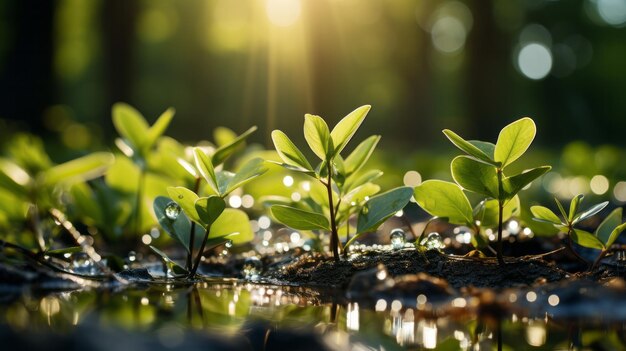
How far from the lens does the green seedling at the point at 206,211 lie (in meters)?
1.55

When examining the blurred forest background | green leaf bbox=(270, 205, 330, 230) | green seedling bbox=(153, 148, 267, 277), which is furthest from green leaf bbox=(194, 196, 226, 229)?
the blurred forest background

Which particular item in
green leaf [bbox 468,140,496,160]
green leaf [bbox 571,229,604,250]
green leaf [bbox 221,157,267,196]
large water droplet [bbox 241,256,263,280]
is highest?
green leaf [bbox 468,140,496,160]

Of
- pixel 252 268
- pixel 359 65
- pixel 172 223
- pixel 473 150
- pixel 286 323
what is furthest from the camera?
pixel 359 65

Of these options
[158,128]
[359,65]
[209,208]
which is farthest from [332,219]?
[359,65]

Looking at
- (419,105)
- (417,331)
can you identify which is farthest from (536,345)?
(419,105)

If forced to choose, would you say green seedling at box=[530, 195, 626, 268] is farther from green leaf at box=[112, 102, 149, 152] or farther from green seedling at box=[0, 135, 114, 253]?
green seedling at box=[0, 135, 114, 253]

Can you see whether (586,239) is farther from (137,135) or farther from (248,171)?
(137,135)

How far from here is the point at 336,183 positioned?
5.40 ft

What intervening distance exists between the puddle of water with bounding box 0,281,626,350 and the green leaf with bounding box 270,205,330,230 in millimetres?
241

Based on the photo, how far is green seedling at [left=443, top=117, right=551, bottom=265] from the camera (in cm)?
144

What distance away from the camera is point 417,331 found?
42.8 inches

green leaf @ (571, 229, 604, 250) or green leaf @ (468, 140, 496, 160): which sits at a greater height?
green leaf @ (468, 140, 496, 160)

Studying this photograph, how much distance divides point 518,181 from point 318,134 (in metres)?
0.46

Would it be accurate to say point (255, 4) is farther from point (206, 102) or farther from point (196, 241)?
point (196, 241)
